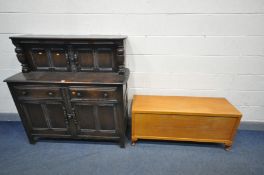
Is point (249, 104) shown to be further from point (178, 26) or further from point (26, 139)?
point (26, 139)

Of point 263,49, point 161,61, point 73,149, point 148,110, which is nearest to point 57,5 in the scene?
point 161,61

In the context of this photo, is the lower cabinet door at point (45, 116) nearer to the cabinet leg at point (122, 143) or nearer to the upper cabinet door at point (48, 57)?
the upper cabinet door at point (48, 57)

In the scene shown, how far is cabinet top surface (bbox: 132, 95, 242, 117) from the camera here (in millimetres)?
1705

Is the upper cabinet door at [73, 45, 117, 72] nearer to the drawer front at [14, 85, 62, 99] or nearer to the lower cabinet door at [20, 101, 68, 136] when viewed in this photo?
the drawer front at [14, 85, 62, 99]

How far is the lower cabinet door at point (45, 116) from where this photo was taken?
5.67 ft

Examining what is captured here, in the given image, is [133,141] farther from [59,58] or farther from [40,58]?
[40,58]

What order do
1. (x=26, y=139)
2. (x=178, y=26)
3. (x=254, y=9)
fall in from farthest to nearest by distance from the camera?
(x=26, y=139) < (x=178, y=26) < (x=254, y=9)

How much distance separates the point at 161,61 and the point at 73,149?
4.78ft

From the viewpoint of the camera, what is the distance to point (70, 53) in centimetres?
176

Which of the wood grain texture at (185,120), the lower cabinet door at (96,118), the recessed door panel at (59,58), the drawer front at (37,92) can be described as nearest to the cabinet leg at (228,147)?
the wood grain texture at (185,120)

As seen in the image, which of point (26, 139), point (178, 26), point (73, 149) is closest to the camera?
point (178, 26)

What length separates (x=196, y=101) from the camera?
1938 millimetres

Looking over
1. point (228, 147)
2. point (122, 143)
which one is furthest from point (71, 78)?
point (228, 147)

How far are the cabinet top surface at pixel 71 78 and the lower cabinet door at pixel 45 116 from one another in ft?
0.82
